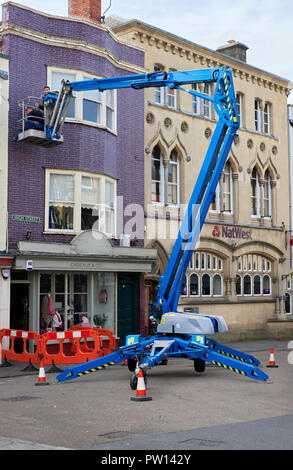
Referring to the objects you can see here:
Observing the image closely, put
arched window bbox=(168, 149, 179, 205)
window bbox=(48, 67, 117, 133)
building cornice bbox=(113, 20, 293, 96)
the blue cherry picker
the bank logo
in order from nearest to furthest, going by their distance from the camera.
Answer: the blue cherry picker < window bbox=(48, 67, 117, 133) < building cornice bbox=(113, 20, 293, 96) < arched window bbox=(168, 149, 179, 205) < the bank logo

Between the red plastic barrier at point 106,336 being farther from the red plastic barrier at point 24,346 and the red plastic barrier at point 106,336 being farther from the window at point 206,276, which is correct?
the window at point 206,276

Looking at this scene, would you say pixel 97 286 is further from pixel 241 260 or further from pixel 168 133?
pixel 241 260

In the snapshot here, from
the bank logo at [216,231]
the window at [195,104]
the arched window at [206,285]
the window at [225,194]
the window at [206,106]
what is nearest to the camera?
the arched window at [206,285]

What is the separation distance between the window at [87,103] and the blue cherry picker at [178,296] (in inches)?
105

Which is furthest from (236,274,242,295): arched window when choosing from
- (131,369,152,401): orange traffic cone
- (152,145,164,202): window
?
(131,369,152,401): orange traffic cone

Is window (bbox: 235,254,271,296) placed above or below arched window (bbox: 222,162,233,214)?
below

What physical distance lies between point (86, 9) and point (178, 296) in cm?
1222

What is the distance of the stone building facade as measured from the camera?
2456 centimetres

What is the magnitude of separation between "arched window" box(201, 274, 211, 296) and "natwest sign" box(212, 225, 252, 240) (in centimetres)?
176

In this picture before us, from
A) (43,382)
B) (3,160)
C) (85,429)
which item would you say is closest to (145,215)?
(3,160)

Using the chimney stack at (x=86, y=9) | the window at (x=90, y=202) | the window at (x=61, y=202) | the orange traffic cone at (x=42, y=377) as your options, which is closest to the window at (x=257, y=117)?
the chimney stack at (x=86, y=9)

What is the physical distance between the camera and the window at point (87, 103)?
2084cm

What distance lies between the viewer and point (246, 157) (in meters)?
28.8

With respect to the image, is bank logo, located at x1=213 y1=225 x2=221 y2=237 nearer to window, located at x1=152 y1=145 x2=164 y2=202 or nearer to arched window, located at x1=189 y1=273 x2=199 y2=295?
arched window, located at x1=189 y1=273 x2=199 y2=295
